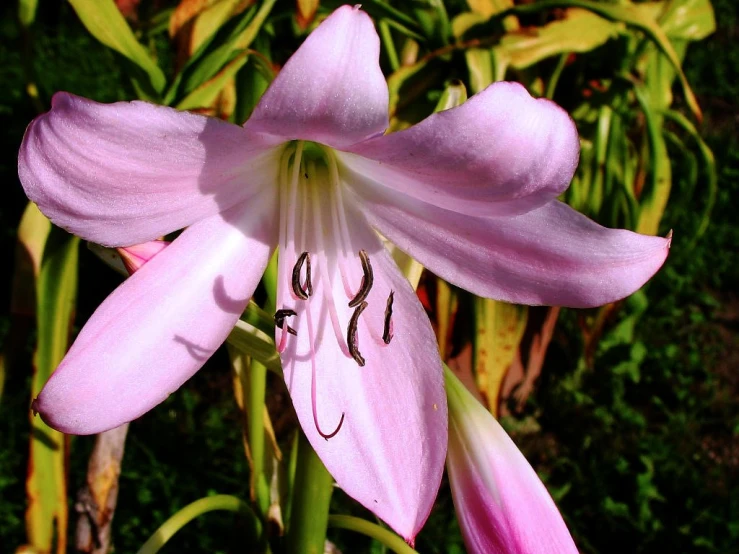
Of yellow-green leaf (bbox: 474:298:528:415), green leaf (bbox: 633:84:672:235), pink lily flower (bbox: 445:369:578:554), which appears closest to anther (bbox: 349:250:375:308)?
pink lily flower (bbox: 445:369:578:554)

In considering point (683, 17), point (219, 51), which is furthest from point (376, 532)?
point (683, 17)

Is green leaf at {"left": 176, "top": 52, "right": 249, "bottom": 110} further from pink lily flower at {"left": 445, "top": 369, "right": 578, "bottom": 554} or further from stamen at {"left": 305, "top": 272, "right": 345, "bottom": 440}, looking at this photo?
pink lily flower at {"left": 445, "top": 369, "right": 578, "bottom": 554}

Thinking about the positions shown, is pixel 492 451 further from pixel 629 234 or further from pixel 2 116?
pixel 2 116

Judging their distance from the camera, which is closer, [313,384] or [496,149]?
[496,149]

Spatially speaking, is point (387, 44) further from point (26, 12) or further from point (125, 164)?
point (125, 164)

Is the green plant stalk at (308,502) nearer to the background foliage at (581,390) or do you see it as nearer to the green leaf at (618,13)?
the background foliage at (581,390)

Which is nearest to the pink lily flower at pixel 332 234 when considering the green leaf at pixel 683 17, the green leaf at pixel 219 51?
the green leaf at pixel 219 51

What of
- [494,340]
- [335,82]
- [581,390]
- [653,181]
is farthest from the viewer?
[581,390]
